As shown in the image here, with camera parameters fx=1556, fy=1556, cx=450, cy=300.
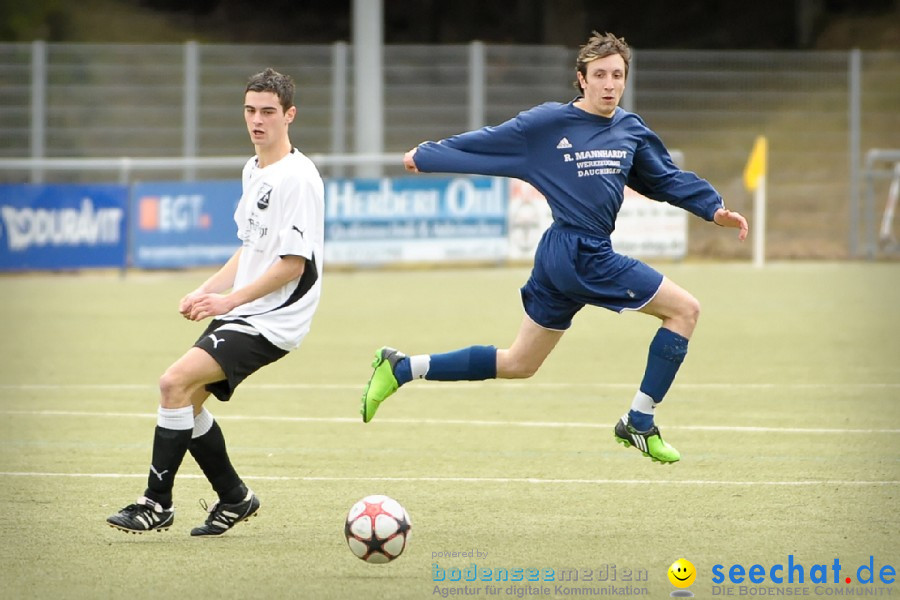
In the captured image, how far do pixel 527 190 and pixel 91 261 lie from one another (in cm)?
650

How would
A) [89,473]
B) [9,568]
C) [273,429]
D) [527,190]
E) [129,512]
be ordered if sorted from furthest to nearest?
[527,190]
[273,429]
[89,473]
[129,512]
[9,568]

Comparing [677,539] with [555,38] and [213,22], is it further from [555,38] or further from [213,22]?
[213,22]

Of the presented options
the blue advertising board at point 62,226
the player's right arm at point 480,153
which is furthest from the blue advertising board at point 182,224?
the player's right arm at point 480,153

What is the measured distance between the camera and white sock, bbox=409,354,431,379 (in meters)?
8.06

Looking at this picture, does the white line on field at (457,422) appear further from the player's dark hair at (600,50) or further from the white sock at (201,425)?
the white sock at (201,425)

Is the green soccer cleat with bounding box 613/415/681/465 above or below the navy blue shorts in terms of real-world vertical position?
below

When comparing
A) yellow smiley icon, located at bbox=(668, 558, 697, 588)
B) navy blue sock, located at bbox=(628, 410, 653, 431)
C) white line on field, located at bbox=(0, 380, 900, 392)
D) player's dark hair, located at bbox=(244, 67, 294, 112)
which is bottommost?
yellow smiley icon, located at bbox=(668, 558, 697, 588)

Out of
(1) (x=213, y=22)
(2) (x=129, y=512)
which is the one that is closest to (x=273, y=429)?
(2) (x=129, y=512)

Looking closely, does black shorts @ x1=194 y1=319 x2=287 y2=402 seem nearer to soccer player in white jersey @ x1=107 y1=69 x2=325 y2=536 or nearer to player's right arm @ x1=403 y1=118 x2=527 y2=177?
soccer player in white jersey @ x1=107 y1=69 x2=325 y2=536

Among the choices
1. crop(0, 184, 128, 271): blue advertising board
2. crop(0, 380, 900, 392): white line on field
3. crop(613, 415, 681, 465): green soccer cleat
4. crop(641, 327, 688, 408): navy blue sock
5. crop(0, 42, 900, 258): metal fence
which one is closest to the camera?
crop(613, 415, 681, 465): green soccer cleat

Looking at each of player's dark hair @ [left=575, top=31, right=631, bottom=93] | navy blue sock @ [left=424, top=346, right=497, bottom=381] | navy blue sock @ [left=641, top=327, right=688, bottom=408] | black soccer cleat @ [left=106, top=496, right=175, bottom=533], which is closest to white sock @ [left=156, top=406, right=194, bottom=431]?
black soccer cleat @ [left=106, top=496, right=175, bottom=533]

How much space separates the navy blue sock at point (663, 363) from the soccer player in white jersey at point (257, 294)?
6.00 feet

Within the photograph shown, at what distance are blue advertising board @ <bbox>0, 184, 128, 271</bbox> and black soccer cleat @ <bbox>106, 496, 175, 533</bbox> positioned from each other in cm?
1558

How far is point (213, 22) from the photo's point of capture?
38.8 m
